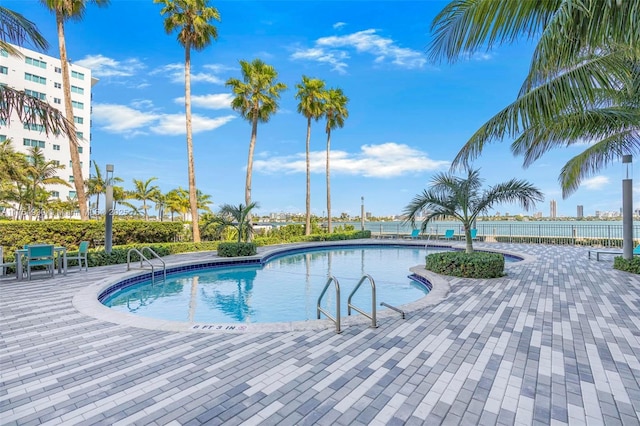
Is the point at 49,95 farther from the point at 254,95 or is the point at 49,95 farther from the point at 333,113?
the point at 333,113

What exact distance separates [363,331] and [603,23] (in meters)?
3.75

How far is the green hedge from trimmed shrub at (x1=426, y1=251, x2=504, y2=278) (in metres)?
11.8

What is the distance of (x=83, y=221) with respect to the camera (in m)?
11.2

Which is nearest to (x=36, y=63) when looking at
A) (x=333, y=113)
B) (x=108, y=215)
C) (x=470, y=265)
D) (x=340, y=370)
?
(x=333, y=113)

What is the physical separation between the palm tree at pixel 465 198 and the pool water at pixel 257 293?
212 centimetres

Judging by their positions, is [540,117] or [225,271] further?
[225,271]

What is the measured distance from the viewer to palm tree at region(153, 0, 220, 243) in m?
14.1

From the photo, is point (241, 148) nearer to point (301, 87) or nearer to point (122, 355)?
point (301, 87)

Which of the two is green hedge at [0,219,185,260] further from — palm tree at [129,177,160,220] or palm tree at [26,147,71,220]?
palm tree at [129,177,160,220]

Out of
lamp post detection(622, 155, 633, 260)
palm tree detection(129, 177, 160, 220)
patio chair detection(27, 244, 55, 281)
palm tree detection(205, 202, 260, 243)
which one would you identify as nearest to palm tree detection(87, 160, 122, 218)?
palm tree detection(129, 177, 160, 220)

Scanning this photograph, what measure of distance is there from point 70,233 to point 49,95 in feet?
127

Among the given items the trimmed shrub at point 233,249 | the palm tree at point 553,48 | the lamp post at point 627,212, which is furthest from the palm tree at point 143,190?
the lamp post at point 627,212

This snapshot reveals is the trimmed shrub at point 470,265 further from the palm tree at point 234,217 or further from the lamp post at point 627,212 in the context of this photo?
the palm tree at point 234,217

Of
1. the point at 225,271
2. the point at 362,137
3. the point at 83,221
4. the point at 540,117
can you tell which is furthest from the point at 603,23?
the point at 362,137
